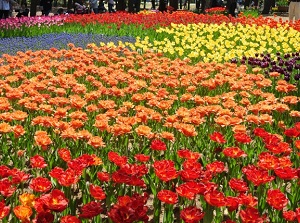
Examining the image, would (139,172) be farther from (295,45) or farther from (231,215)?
(295,45)

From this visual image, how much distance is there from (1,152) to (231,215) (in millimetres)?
2393

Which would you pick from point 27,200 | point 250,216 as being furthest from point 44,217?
point 250,216

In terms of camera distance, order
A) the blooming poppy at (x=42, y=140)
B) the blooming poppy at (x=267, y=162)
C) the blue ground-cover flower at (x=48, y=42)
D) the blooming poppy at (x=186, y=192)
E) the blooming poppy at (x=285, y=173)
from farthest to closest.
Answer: the blue ground-cover flower at (x=48, y=42)
the blooming poppy at (x=42, y=140)
the blooming poppy at (x=267, y=162)
the blooming poppy at (x=285, y=173)
the blooming poppy at (x=186, y=192)

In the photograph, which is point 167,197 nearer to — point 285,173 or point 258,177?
point 258,177

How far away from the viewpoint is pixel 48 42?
11.3 m

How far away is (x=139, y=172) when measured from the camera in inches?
123

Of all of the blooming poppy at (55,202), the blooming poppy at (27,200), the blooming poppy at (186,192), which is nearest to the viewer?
the blooming poppy at (55,202)

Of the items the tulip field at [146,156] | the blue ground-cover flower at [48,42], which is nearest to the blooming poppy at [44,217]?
the tulip field at [146,156]

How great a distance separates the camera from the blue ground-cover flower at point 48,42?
34.5 feet

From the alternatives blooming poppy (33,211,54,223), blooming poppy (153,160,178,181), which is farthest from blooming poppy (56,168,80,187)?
blooming poppy (153,160,178,181)

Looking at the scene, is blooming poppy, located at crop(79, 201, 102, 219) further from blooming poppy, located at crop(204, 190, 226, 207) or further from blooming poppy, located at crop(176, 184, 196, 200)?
blooming poppy, located at crop(204, 190, 226, 207)

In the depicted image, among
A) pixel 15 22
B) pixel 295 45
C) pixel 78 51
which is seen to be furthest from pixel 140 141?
pixel 15 22

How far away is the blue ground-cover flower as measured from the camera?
1053 cm

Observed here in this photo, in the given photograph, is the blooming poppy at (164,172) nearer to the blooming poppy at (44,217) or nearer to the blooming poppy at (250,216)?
the blooming poppy at (250,216)
